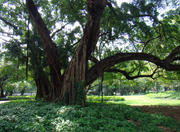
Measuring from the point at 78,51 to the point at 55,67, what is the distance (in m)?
1.91

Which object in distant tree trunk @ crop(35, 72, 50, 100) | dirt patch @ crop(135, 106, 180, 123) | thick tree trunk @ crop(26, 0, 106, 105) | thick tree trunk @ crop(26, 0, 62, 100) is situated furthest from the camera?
distant tree trunk @ crop(35, 72, 50, 100)

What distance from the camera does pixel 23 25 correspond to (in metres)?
11.8

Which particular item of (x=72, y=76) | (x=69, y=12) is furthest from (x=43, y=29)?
(x=72, y=76)

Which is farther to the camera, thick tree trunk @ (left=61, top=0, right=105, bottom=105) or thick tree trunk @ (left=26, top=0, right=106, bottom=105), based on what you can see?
thick tree trunk @ (left=61, top=0, right=105, bottom=105)

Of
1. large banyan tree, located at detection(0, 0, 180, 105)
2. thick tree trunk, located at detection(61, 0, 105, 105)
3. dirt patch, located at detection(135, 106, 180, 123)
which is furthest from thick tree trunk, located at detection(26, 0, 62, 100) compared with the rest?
dirt patch, located at detection(135, 106, 180, 123)

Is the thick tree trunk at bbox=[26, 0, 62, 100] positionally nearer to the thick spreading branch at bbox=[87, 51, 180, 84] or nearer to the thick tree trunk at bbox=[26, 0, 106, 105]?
the thick tree trunk at bbox=[26, 0, 106, 105]

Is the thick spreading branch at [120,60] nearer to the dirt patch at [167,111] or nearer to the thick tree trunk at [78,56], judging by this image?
the thick tree trunk at [78,56]

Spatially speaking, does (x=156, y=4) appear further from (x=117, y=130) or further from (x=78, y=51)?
(x=117, y=130)

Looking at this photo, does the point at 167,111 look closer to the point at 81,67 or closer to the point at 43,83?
the point at 81,67

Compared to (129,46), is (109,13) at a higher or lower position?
higher

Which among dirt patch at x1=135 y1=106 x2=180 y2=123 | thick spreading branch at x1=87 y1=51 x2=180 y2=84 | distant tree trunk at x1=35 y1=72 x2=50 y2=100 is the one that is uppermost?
thick spreading branch at x1=87 y1=51 x2=180 y2=84

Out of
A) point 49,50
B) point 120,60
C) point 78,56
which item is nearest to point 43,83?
point 49,50

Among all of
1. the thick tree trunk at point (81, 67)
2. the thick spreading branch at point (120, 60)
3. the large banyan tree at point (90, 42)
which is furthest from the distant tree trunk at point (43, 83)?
the thick spreading branch at point (120, 60)

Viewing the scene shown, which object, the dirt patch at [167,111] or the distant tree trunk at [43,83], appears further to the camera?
the distant tree trunk at [43,83]
